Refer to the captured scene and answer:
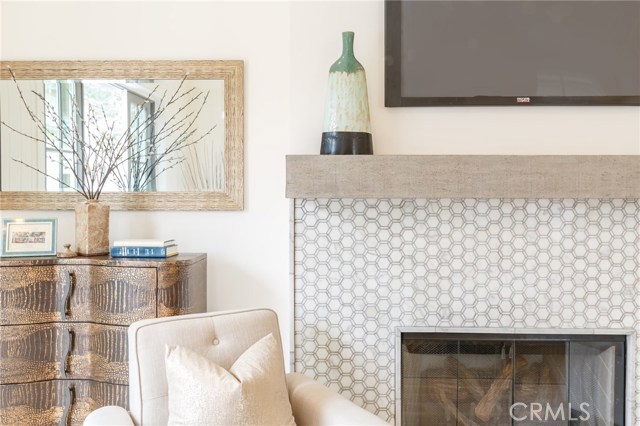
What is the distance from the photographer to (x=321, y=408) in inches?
69.3

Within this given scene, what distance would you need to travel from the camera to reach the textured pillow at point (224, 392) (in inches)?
63.4

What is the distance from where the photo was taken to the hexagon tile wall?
2.31 metres

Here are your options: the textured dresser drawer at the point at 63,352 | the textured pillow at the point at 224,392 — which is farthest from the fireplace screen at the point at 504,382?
the textured dresser drawer at the point at 63,352

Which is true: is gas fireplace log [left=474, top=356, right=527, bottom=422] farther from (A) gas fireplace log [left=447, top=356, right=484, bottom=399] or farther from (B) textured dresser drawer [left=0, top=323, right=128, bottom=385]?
(B) textured dresser drawer [left=0, top=323, right=128, bottom=385]

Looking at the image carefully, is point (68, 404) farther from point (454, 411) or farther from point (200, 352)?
point (454, 411)

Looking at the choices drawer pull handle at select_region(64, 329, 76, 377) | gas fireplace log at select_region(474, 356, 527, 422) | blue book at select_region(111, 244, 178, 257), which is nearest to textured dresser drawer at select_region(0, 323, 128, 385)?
drawer pull handle at select_region(64, 329, 76, 377)

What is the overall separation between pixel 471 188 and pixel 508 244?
13.5 inches

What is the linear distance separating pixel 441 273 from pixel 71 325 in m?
1.50

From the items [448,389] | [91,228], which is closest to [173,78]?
[91,228]

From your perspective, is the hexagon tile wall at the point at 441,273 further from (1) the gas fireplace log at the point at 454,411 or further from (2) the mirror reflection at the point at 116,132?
(2) the mirror reflection at the point at 116,132

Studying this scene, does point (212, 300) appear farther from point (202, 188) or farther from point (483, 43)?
point (483, 43)

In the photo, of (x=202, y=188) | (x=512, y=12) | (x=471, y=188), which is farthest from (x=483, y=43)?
(x=202, y=188)

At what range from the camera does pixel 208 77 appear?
8.17 feet

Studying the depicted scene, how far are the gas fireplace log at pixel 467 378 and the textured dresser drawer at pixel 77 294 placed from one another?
127 cm
